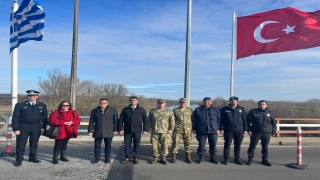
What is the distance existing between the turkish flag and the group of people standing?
4146 millimetres

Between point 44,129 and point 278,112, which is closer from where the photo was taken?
point 44,129

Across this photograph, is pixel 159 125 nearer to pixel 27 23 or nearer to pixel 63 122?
pixel 63 122

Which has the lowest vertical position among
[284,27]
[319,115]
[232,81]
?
[319,115]

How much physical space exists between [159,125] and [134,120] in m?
0.68

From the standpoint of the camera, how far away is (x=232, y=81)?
12.6m

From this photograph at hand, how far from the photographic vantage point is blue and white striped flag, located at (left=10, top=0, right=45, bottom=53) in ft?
36.7

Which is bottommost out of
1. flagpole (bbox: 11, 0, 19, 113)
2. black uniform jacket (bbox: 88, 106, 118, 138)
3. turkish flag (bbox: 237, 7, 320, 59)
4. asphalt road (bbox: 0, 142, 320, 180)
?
asphalt road (bbox: 0, 142, 320, 180)

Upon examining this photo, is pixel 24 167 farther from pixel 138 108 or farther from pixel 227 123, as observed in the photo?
pixel 227 123

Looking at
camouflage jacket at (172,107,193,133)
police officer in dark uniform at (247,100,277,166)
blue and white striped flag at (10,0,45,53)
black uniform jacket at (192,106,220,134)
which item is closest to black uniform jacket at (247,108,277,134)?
police officer in dark uniform at (247,100,277,166)

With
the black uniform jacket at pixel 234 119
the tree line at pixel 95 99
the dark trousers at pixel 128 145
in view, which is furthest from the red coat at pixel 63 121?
the tree line at pixel 95 99

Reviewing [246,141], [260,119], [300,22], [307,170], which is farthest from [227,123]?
[300,22]

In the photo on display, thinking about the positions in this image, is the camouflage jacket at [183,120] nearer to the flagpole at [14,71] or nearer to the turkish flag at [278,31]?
the turkish flag at [278,31]

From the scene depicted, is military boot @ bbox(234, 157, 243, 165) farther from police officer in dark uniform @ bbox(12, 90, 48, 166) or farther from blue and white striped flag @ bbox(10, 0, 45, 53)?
blue and white striped flag @ bbox(10, 0, 45, 53)

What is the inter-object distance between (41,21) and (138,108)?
615 cm
